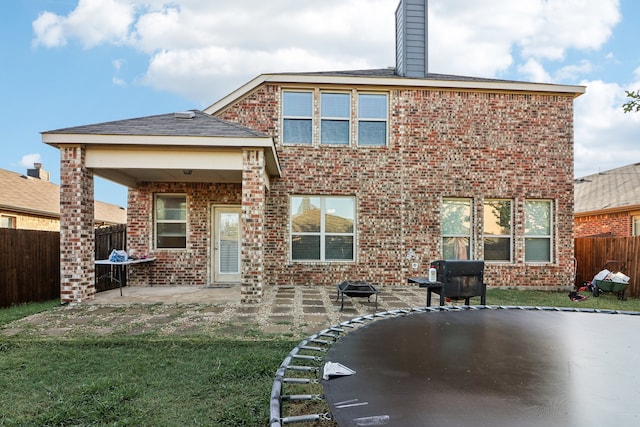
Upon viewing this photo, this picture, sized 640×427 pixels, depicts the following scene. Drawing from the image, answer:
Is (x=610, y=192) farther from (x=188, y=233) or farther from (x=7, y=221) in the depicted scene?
(x=7, y=221)

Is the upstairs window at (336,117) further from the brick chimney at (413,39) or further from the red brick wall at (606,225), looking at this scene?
the red brick wall at (606,225)

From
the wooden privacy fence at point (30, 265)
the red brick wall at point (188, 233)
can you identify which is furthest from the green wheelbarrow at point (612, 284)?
the wooden privacy fence at point (30, 265)

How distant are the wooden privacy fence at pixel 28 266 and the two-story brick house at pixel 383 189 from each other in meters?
1.70

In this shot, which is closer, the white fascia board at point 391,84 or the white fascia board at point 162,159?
the white fascia board at point 162,159

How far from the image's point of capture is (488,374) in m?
1.53

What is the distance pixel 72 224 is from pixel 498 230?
9.61 metres

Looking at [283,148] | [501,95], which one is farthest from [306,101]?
[501,95]

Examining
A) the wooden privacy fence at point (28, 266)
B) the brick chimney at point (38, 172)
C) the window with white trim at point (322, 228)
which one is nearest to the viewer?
the wooden privacy fence at point (28, 266)

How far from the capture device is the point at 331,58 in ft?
93.1

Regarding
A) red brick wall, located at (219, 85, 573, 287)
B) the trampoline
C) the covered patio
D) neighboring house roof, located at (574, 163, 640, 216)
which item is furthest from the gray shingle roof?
neighboring house roof, located at (574, 163, 640, 216)

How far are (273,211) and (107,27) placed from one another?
7268 mm

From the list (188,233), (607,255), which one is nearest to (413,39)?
(607,255)

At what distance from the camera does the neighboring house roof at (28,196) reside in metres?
11.5

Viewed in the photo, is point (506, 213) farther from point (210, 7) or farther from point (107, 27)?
point (107, 27)
